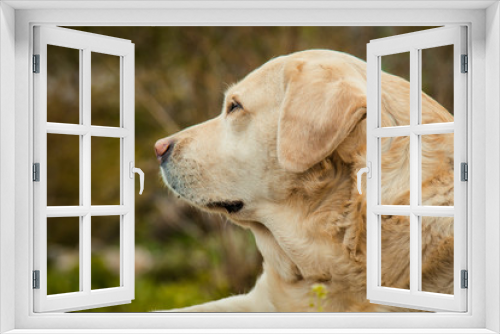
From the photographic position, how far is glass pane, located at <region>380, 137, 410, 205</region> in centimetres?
202

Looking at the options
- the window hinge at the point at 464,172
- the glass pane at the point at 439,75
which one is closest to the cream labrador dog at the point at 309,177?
the window hinge at the point at 464,172

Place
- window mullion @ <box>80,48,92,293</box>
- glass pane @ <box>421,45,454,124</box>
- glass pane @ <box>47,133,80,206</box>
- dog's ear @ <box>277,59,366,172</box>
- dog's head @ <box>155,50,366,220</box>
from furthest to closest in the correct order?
glass pane @ <box>47,133,80,206</box>, glass pane @ <box>421,45,454,124</box>, dog's head @ <box>155,50,366,220</box>, dog's ear @ <box>277,59,366,172</box>, window mullion @ <box>80,48,92,293</box>

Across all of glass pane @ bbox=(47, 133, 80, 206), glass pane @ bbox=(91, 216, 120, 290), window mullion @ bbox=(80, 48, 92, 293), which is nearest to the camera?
window mullion @ bbox=(80, 48, 92, 293)

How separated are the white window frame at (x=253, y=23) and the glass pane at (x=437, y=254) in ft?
0.46

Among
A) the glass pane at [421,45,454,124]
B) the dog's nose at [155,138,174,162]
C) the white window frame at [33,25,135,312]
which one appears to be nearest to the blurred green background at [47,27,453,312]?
the glass pane at [421,45,454,124]

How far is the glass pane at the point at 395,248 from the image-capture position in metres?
2.05

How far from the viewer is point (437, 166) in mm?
1986

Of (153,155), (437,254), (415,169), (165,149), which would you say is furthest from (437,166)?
(153,155)

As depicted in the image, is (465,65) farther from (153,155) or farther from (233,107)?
(153,155)

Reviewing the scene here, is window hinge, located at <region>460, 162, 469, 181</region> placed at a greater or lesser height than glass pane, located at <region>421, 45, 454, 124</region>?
lesser

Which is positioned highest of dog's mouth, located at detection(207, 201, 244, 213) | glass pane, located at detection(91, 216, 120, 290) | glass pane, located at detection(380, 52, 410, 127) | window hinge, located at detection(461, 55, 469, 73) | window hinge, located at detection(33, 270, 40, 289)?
window hinge, located at detection(461, 55, 469, 73)

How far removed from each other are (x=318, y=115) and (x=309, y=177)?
12.6 inches

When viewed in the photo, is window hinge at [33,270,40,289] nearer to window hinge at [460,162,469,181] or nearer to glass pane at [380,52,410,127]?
glass pane at [380,52,410,127]

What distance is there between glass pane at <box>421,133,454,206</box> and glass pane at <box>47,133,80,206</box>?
3437mm
